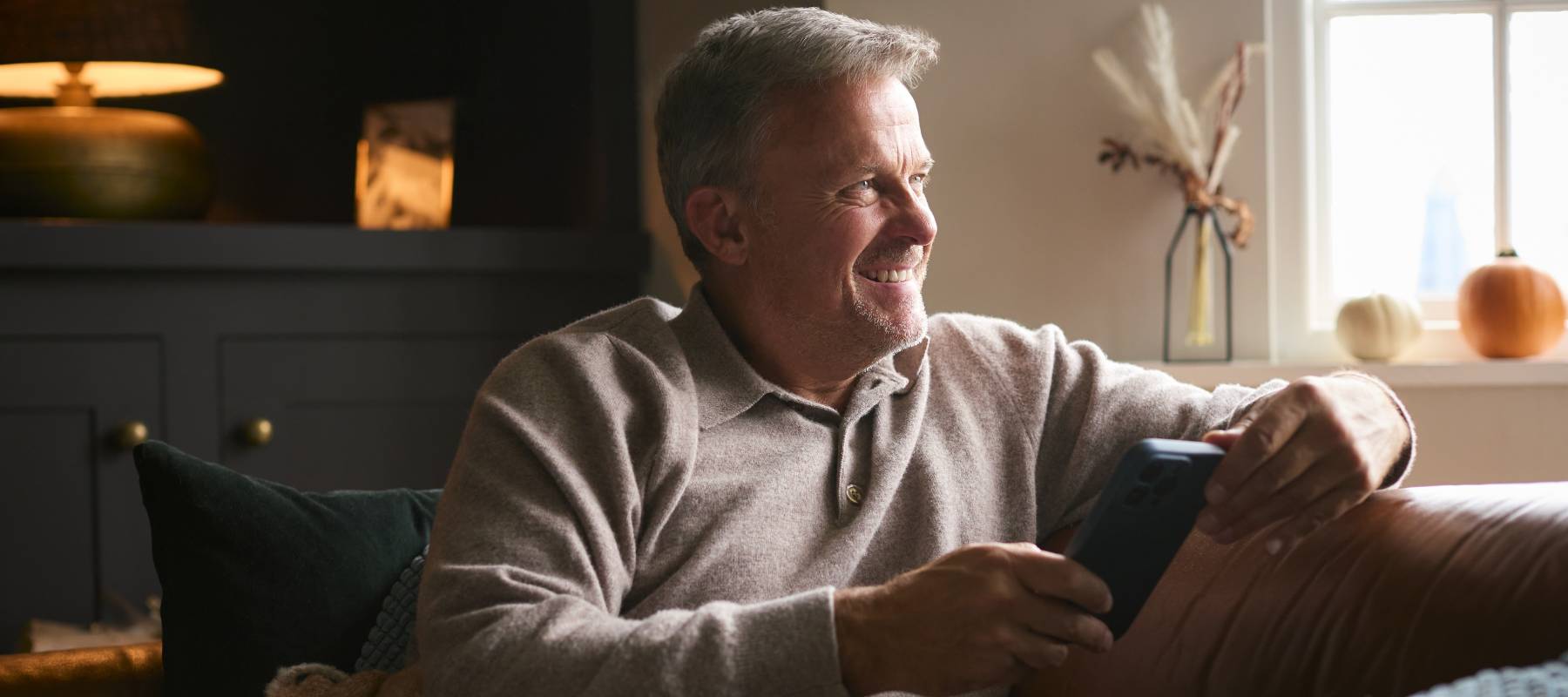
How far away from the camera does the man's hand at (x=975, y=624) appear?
1.01 meters

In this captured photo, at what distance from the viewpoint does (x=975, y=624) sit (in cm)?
101

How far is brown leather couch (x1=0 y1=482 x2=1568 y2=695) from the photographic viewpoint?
3.50 feet

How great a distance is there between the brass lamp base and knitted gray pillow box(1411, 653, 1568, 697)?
7.62ft

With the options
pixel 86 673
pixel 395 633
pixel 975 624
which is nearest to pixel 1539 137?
pixel 975 624

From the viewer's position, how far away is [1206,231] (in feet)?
7.65

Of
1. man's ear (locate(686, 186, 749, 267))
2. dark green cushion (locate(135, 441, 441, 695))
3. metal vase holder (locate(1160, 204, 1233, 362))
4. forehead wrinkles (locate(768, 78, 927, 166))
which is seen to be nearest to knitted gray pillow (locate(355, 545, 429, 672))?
dark green cushion (locate(135, 441, 441, 695))

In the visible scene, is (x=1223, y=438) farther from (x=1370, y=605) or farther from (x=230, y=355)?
(x=230, y=355)

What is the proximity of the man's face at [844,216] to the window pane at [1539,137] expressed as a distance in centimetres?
150

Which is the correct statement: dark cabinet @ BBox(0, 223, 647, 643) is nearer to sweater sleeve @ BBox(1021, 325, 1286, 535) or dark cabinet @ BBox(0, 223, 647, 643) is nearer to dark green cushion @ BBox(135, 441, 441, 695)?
dark green cushion @ BBox(135, 441, 441, 695)

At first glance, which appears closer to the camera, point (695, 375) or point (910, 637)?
point (910, 637)

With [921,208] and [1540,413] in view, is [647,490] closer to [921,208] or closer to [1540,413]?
[921,208]

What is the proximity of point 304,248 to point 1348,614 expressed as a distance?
6.27 ft

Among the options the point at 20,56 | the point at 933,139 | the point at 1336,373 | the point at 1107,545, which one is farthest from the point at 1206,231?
the point at 20,56

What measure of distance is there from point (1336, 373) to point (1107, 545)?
470mm
